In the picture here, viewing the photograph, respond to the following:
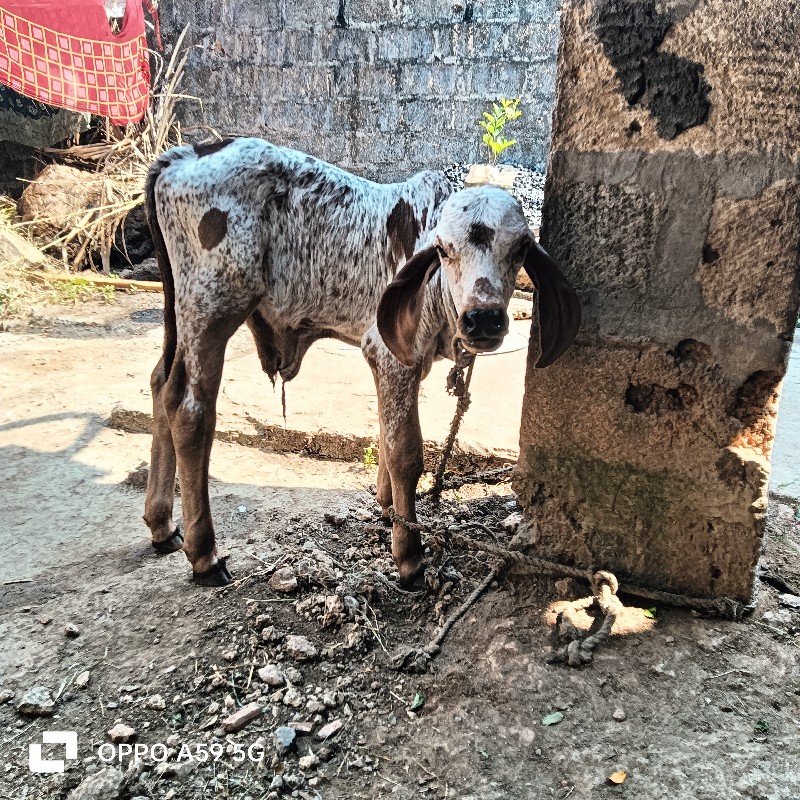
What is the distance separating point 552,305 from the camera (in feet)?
6.77

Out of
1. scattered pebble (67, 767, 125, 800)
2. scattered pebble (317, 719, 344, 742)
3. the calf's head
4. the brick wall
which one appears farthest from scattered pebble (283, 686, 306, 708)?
the brick wall

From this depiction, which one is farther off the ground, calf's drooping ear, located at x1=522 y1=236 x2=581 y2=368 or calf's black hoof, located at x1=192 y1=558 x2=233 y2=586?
calf's drooping ear, located at x1=522 y1=236 x2=581 y2=368

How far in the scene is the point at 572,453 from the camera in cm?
227

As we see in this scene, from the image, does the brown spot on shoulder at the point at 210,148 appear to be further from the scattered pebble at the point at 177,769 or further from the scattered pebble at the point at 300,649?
the scattered pebble at the point at 177,769

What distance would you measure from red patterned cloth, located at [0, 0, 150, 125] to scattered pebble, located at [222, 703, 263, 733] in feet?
24.8

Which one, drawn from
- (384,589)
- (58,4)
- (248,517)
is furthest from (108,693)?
(58,4)

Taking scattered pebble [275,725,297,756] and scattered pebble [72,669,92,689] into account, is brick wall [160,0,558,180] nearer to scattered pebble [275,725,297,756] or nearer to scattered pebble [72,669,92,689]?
scattered pebble [72,669,92,689]

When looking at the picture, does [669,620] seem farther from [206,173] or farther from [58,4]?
[58,4]

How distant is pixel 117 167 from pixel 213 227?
23.4 feet

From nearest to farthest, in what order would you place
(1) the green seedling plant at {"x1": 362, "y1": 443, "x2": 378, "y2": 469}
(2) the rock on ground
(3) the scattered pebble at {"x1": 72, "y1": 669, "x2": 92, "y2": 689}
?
(3) the scattered pebble at {"x1": 72, "y1": 669, "x2": 92, "y2": 689}
(1) the green seedling plant at {"x1": 362, "y1": 443, "x2": 378, "y2": 469}
(2) the rock on ground

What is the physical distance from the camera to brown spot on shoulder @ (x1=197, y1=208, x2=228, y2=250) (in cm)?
246

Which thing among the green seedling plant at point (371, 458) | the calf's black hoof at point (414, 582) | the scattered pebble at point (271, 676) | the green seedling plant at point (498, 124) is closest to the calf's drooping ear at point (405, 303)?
the calf's black hoof at point (414, 582)

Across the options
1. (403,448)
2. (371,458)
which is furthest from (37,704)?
(371,458)

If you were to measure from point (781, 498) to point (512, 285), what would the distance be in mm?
1972
